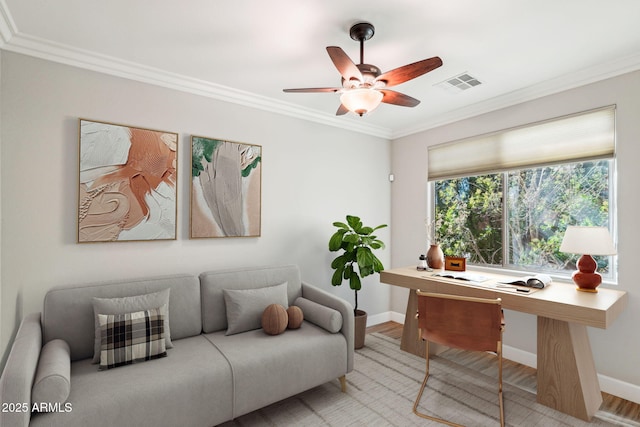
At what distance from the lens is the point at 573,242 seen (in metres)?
2.49

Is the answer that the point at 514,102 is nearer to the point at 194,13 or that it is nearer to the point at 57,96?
the point at 194,13

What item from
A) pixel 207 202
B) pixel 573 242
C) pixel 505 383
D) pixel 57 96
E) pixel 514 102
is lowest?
pixel 505 383

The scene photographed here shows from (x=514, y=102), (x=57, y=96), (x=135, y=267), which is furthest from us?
(x=514, y=102)

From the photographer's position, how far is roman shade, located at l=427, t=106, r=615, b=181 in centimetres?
271

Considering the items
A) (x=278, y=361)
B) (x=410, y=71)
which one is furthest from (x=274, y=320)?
(x=410, y=71)

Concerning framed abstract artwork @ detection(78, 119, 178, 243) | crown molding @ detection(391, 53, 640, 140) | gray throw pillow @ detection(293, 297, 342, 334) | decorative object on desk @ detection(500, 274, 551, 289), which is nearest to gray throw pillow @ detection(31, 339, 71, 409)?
framed abstract artwork @ detection(78, 119, 178, 243)

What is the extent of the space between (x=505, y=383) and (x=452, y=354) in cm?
60

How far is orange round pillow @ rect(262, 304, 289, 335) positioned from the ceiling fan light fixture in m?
1.64

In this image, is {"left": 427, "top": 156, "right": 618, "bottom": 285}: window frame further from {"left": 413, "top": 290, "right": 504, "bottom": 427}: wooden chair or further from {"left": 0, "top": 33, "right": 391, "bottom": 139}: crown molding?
{"left": 0, "top": 33, "right": 391, "bottom": 139}: crown molding

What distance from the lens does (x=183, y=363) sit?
2061 millimetres

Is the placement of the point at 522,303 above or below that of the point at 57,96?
below

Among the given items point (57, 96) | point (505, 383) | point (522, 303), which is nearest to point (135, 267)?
point (57, 96)

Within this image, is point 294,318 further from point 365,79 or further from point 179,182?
point 365,79

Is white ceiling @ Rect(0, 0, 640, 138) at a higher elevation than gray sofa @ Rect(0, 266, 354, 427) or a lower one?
higher
